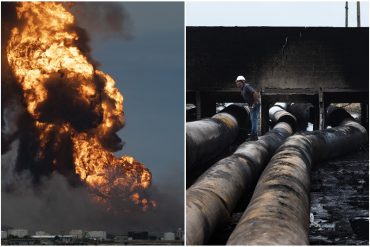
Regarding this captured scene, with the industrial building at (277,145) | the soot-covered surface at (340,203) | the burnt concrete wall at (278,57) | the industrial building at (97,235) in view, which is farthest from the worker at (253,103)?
the burnt concrete wall at (278,57)

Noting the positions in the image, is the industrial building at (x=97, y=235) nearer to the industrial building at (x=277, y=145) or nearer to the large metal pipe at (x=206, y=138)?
the industrial building at (x=277, y=145)

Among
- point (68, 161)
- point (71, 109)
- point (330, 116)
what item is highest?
point (71, 109)

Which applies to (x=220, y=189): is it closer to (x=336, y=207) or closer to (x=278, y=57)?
(x=336, y=207)

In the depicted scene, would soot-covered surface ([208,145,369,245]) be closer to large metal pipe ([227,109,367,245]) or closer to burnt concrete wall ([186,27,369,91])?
large metal pipe ([227,109,367,245])

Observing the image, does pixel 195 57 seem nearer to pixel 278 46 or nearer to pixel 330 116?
pixel 278 46

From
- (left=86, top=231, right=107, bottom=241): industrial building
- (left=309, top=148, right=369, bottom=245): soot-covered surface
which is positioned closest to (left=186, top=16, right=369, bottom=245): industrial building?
(left=309, top=148, right=369, bottom=245): soot-covered surface

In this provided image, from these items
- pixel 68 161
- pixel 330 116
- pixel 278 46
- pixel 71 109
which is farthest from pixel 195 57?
pixel 68 161
